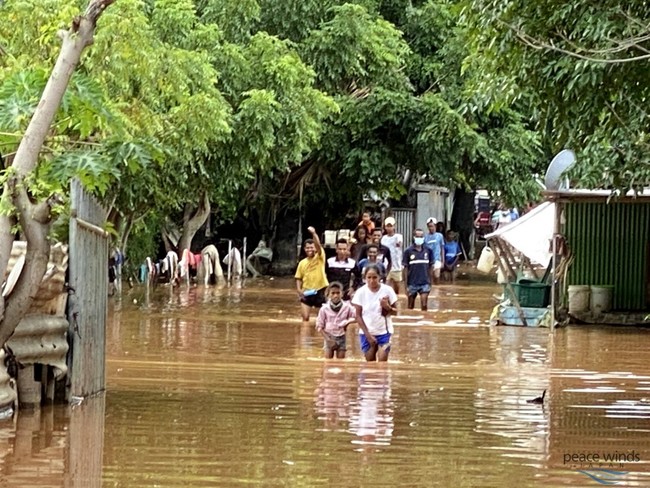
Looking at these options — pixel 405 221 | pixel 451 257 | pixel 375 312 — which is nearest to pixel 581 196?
pixel 375 312

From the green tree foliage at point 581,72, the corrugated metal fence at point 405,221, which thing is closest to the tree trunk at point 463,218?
the corrugated metal fence at point 405,221

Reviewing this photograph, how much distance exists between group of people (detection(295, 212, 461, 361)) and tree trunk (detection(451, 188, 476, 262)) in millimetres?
11714

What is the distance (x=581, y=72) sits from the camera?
10.9 m

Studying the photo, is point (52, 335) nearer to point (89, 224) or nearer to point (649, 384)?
point (89, 224)

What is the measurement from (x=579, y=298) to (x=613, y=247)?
1104 mm

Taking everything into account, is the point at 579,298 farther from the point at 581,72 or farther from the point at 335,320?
the point at 581,72

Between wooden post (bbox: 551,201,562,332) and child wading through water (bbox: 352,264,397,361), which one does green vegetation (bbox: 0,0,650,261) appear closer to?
wooden post (bbox: 551,201,562,332)

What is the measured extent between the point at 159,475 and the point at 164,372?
5.64 m

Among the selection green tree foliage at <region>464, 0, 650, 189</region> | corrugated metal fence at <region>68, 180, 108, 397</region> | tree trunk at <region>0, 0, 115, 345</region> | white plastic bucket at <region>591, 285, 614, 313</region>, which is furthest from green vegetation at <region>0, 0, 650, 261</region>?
white plastic bucket at <region>591, 285, 614, 313</region>

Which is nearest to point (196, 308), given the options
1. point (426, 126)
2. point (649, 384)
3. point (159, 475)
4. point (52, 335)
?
point (426, 126)

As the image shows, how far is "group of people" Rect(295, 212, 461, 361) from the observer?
50.5 ft

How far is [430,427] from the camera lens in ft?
35.3

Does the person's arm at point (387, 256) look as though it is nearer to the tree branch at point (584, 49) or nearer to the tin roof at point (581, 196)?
the tin roof at point (581, 196)
